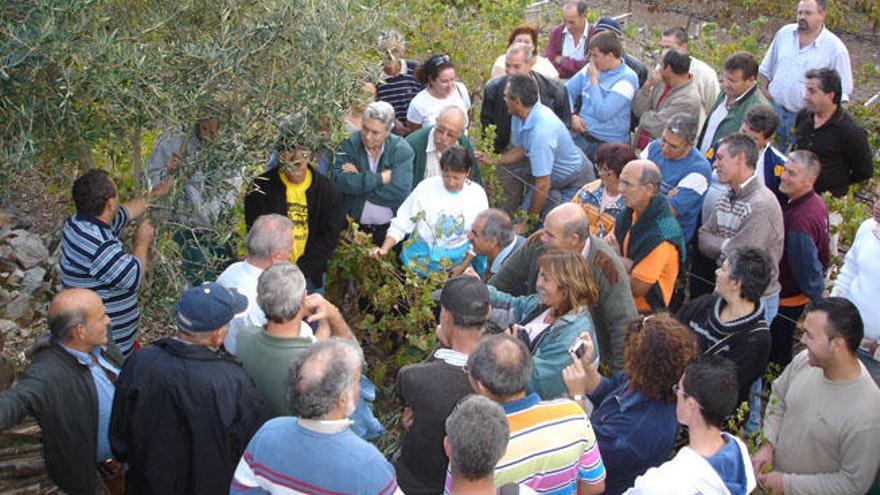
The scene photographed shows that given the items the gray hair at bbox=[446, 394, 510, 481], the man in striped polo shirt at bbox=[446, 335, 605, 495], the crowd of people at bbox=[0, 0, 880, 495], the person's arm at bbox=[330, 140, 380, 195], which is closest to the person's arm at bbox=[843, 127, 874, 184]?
the crowd of people at bbox=[0, 0, 880, 495]

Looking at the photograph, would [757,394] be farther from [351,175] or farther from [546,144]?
[351,175]

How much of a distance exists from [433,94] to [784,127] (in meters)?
3.52

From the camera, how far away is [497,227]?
20.9 feet

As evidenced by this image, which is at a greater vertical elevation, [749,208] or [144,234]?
[144,234]

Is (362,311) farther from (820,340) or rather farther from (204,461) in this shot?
(820,340)

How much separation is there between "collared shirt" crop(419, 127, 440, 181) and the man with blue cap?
318 cm

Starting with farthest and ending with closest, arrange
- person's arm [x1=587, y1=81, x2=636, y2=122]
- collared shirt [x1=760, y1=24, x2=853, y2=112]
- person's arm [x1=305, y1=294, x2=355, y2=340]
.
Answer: collared shirt [x1=760, y1=24, x2=853, y2=112] < person's arm [x1=587, y1=81, x2=636, y2=122] < person's arm [x1=305, y1=294, x2=355, y2=340]

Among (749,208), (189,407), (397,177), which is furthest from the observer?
(397,177)

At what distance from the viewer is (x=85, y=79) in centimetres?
479

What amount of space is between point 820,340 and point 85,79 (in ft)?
13.1

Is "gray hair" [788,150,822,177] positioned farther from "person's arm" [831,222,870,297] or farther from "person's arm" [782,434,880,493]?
"person's arm" [782,434,880,493]

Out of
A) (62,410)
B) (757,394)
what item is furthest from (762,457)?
(62,410)

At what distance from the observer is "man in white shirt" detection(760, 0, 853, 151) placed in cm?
895

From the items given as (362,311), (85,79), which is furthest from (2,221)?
(85,79)
